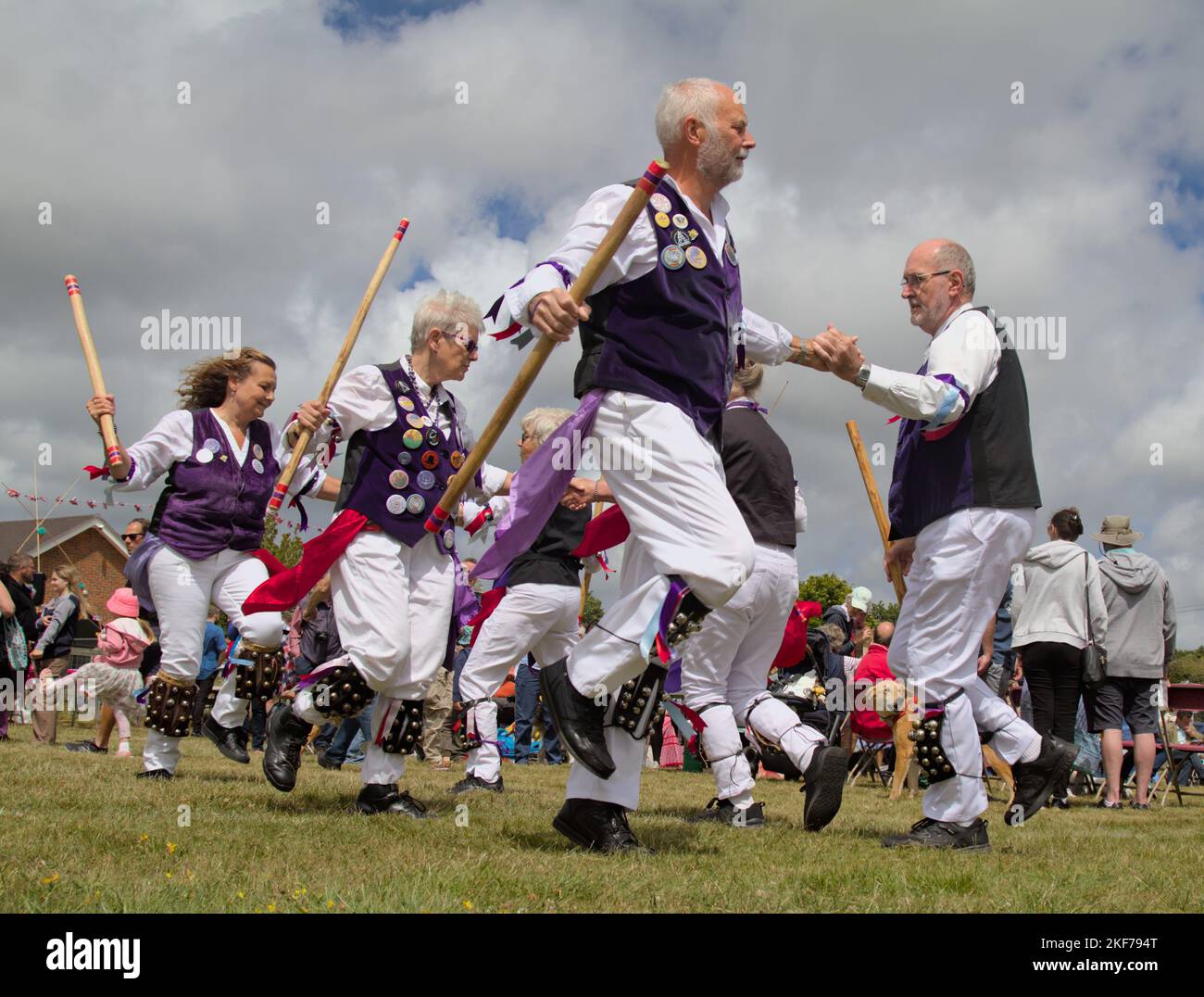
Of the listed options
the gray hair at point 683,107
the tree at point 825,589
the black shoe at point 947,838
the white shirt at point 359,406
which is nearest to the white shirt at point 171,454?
the white shirt at point 359,406

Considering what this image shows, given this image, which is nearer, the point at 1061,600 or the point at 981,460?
the point at 981,460

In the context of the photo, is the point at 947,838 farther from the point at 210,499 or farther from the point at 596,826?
the point at 210,499

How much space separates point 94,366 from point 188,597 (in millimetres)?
1343

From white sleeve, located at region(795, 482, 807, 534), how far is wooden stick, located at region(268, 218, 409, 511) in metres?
2.33

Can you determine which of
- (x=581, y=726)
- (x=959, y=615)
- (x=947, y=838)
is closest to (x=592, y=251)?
(x=581, y=726)

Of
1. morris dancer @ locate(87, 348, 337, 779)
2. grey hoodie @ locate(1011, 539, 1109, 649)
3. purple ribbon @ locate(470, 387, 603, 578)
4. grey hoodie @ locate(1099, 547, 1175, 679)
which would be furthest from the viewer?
grey hoodie @ locate(1099, 547, 1175, 679)

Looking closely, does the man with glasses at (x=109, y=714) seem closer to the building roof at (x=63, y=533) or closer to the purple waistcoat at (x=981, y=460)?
the purple waistcoat at (x=981, y=460)

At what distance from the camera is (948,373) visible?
436cm

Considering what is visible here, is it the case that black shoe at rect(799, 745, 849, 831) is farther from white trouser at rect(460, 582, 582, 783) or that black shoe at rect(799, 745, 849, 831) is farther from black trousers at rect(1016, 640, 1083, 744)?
black trousers at rect(1016, 640, 1083, 744)

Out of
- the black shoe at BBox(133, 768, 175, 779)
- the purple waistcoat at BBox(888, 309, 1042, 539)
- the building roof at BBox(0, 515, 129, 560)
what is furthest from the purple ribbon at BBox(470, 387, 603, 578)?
the building roof at BBox(0, 515, 129, 560)

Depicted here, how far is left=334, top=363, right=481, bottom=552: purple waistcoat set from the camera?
16.6 feet
